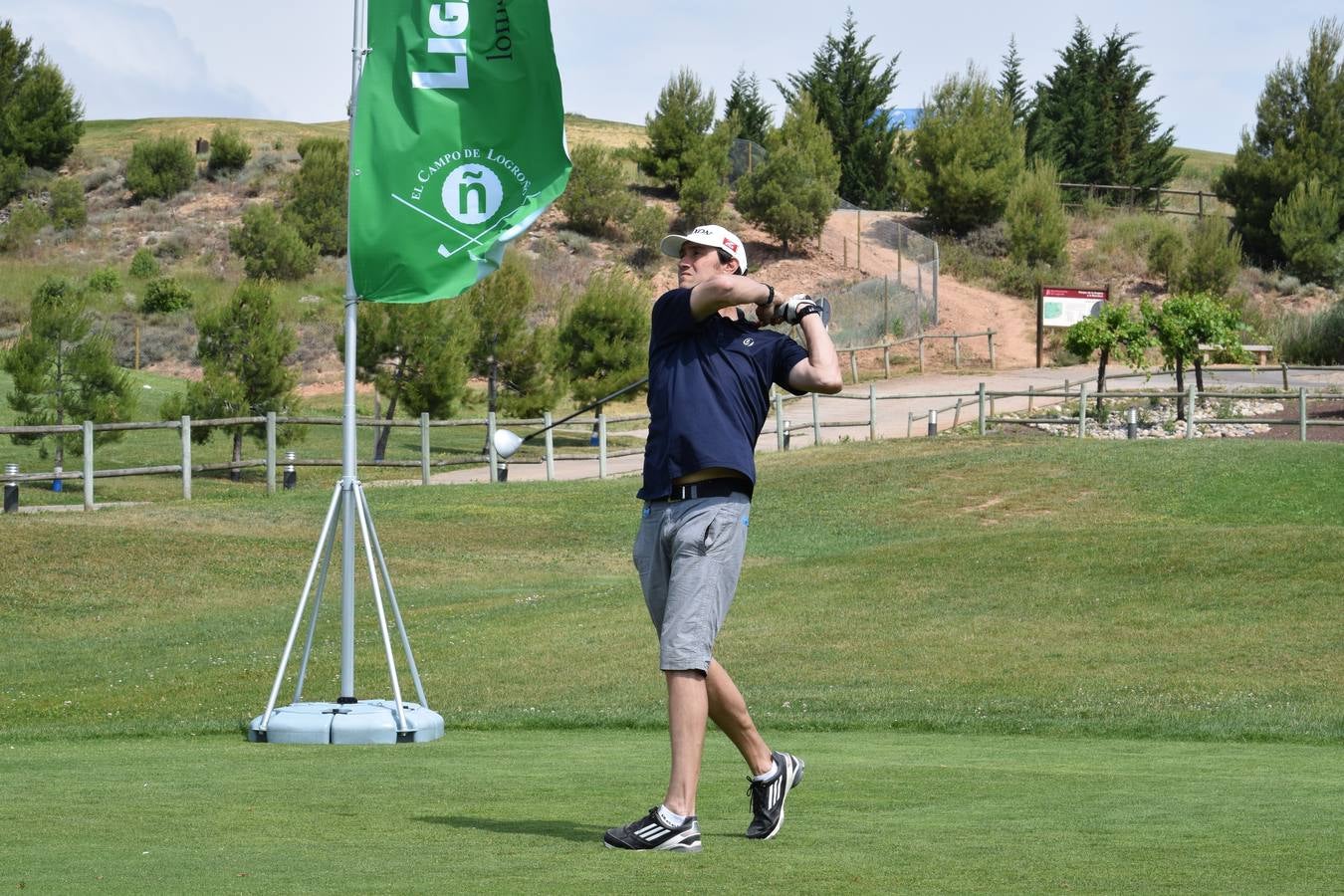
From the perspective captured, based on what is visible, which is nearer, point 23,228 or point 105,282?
point 105,282

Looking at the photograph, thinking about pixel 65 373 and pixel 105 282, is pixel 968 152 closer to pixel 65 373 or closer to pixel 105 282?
pixel 105 282

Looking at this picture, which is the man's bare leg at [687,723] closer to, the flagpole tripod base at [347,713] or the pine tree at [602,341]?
the flagpole tripod base at [347,713]

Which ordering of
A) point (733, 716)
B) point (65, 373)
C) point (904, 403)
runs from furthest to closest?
point (904, 403), point (65, 373), point (733, 716)

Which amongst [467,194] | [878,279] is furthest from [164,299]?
[467,194]

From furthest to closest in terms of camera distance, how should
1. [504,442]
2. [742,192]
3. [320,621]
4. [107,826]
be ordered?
1. [742,192]
2. [320,621]
3. [504,442]
4. [107,826]

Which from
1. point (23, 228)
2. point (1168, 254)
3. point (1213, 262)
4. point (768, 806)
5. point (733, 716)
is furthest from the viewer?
point (23, 228)

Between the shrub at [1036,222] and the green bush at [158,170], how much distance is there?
3441cm

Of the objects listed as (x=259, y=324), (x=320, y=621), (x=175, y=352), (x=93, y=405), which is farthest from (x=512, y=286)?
(x=320, y=621)

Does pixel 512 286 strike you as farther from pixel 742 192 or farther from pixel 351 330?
pixel 351 330

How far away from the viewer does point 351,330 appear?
9180mm

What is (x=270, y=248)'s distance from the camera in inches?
2488

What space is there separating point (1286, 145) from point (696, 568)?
68268mm

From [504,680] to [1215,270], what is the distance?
5467cm

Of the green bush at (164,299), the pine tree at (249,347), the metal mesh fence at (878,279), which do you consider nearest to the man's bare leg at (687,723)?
the pine tree at (249,347)
